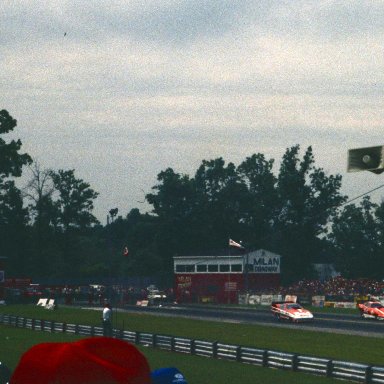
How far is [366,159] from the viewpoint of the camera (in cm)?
380

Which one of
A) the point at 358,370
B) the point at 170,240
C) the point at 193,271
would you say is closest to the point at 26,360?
the point at 358,370

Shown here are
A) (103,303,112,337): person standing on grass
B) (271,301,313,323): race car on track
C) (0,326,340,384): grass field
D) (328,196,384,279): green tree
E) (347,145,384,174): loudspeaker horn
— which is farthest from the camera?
(328,196,384,279): green tree

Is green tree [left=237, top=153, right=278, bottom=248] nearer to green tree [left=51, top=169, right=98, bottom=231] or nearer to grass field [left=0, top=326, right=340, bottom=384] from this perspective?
green tree [left=51, top=169, right=98, bottom=231]

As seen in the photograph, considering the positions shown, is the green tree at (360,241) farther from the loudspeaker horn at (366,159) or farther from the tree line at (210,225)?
the loudspeaker horn at (366,159)

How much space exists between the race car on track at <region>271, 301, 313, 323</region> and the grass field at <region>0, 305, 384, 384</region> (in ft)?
12.8

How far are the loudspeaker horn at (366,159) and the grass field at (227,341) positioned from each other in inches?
932

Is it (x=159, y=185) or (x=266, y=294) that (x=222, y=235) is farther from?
(x=266, y=294)

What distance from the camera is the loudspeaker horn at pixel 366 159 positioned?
3.67 meters

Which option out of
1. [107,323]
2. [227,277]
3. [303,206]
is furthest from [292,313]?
[303,206]

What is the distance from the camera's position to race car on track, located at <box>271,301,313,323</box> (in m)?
62.6

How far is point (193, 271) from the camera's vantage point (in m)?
122

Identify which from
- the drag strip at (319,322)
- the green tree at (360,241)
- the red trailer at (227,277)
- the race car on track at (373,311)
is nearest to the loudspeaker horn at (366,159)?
the drag strip at (319,322)

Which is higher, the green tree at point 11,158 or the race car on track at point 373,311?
the green tree at point 11,158

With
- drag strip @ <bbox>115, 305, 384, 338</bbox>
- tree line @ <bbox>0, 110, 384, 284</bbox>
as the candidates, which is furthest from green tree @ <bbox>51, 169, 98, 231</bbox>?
drag strip @ <bbox>115, 305, 384, 338</bbox>
